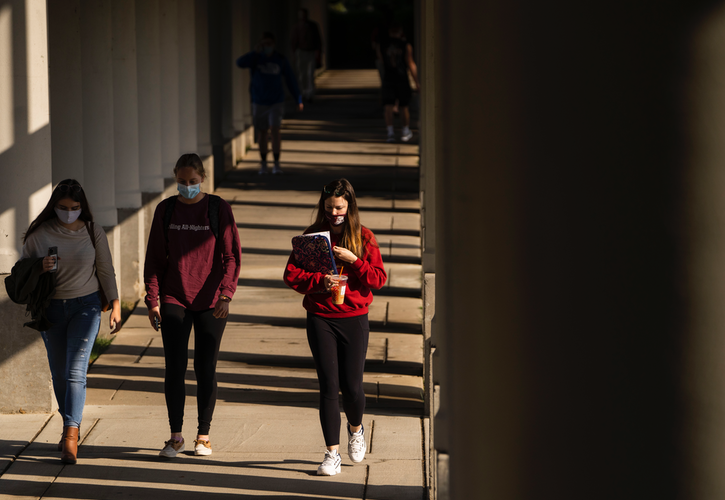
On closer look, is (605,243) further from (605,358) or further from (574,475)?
(574,475)

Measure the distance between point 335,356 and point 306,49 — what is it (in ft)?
59.0

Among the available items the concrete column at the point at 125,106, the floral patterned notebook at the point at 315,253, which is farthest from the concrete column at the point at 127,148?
the floral patterned notebook at the point at 315,253

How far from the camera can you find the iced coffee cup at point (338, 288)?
4879 mm

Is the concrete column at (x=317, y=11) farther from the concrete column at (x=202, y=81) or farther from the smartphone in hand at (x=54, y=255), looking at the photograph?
the smartphone in hand at (x=54, y=255)

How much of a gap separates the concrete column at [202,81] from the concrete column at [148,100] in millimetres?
2369

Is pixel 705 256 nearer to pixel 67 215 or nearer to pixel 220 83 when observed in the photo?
pixel 67 215

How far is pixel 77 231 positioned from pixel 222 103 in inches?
446

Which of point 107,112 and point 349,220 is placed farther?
point 107,112

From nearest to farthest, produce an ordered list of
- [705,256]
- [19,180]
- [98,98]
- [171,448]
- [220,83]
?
1. [705,256]
2. [171,448]
3. [19,180]
4. [98,98]
5. [220,83]

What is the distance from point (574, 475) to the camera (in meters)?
1.71

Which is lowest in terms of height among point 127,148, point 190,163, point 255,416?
point 255,416

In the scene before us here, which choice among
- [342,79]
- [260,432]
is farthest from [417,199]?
[342,79]

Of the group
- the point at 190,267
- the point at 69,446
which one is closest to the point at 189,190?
the point at 190,267

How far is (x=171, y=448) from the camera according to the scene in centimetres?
553
